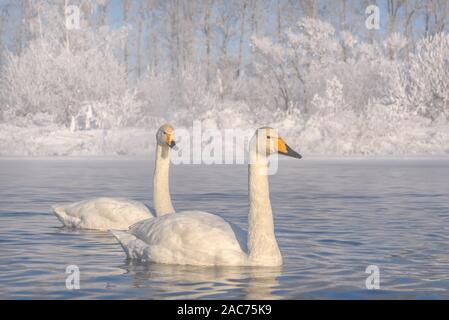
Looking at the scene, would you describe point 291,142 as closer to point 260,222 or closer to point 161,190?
point 161,190

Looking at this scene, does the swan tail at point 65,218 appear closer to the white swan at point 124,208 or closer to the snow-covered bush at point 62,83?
the white swan at point 124,208

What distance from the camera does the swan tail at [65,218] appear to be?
11.1 metres

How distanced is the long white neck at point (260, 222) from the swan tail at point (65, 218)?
4.00 metres

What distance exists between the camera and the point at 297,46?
1724 inches

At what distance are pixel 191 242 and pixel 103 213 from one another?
3346mm

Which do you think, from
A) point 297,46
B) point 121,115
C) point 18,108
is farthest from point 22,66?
point 297,46

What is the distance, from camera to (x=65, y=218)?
1126 cm

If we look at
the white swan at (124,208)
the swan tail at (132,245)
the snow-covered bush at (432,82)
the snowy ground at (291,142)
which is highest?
the snow-covered bush at (432,82)

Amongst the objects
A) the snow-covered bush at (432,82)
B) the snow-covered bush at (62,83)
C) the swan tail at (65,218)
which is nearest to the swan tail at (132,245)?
the swan tail at (65,218)

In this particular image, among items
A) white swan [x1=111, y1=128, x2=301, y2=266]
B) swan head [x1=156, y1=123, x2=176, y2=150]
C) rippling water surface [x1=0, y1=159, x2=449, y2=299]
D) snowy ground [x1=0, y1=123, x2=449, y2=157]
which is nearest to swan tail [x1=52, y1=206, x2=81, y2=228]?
rippling water surface [x1=0, y1=159, x2=449, y2=299]

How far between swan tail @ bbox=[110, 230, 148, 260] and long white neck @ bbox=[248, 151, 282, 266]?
110 centimetres

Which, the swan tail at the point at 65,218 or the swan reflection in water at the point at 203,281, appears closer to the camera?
the swan reflection in water at the point at 203,281

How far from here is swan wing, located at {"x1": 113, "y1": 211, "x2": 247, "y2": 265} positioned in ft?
25.4

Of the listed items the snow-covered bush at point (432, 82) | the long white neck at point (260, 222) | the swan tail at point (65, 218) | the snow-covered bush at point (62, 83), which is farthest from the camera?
the snow-covered bush at point (62, 83)
